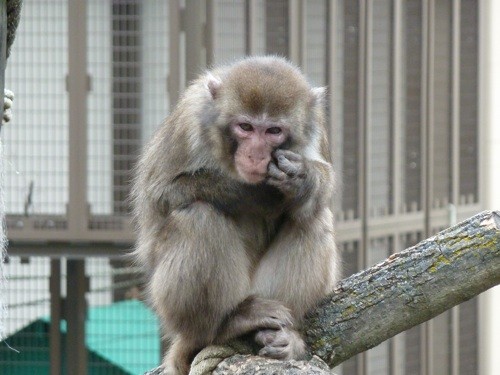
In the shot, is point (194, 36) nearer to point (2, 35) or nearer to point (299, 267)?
point (299, 267)

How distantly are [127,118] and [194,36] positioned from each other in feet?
2.47

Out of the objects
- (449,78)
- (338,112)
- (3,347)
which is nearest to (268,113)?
(338,112)

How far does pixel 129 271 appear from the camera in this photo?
7.29m

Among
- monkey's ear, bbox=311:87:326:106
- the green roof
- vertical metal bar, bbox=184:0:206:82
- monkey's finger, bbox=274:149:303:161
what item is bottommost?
the green roof

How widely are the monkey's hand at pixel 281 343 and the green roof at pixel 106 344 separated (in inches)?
136

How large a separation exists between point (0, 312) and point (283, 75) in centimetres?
148

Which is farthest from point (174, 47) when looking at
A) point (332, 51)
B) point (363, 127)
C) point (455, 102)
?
point (455, 102)

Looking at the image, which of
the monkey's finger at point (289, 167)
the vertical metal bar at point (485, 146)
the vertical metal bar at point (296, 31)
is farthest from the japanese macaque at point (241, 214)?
the vertical metal bar at point (485, 146)

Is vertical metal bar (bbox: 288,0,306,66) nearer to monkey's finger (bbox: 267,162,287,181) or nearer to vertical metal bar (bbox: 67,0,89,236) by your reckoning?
vertical metal bar (bbox: 67,0,89,236)

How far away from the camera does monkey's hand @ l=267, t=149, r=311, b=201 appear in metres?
4.02

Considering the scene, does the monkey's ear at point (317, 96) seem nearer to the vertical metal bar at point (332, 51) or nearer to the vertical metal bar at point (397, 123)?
the vertical metal bar at point (332, 51)

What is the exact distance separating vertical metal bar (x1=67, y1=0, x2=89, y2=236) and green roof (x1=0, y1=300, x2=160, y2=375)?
2.83ft

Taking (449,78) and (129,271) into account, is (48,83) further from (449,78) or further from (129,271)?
(449,78)

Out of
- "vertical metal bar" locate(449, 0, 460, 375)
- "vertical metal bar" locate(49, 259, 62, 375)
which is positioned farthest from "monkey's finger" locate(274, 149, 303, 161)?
"vertical metal bar" locate(449, 0, 460, 375)
